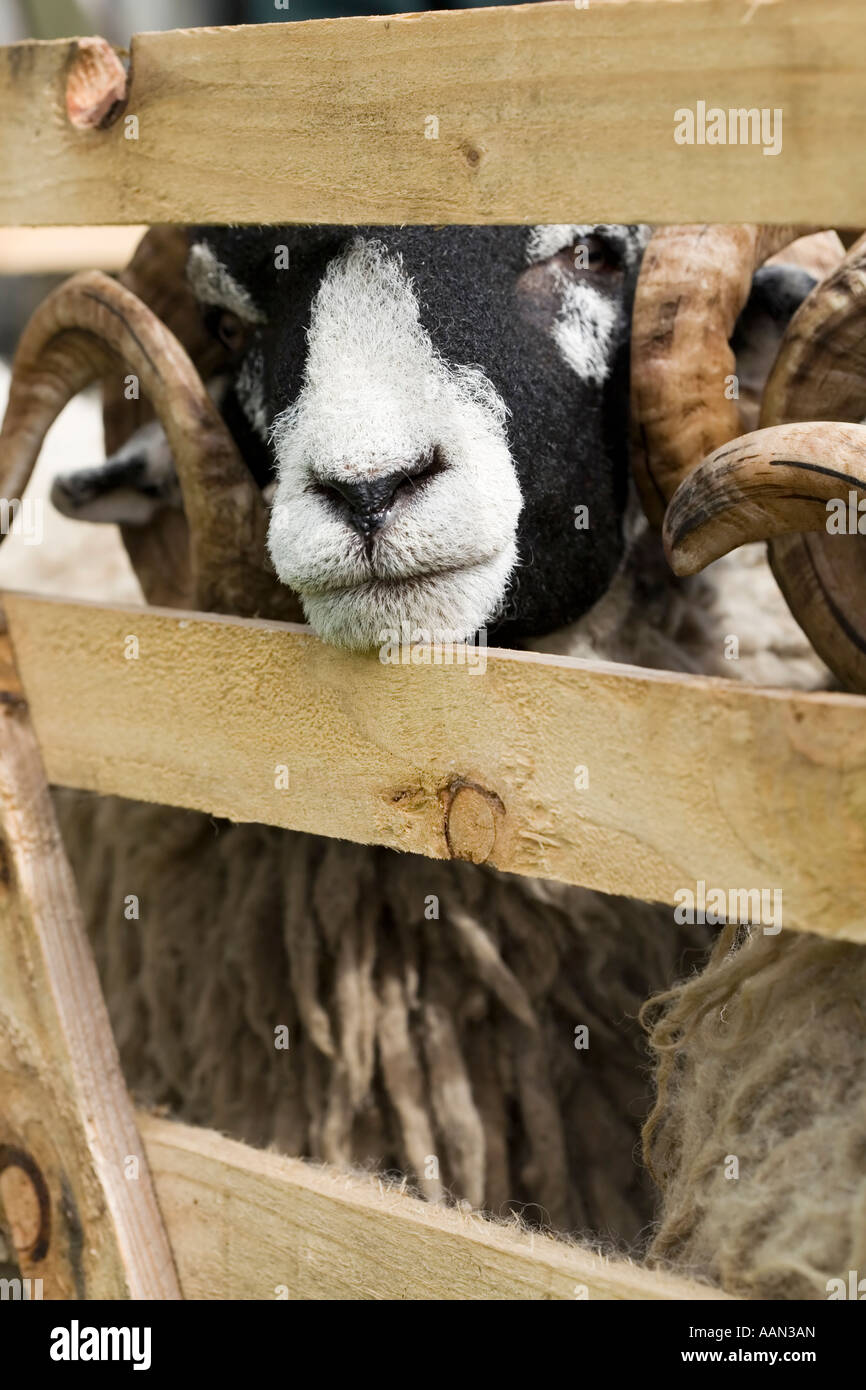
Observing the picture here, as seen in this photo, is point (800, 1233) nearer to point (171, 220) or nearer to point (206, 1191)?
point (206, 1191)

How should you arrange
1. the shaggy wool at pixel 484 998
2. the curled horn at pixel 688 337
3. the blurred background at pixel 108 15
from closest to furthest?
the curled horn at pixel 688 337 < the shaggy wool at pixel 484 998 < the blurred background at pixel 108 15

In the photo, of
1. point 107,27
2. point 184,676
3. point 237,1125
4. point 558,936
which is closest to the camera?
point 184,676

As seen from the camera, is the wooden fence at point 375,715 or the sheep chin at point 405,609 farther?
the sheep chin at point 405,609

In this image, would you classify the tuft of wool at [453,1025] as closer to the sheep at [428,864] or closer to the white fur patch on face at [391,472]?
the sheep at [428,864]

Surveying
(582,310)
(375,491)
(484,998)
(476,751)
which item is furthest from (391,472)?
(484,998)

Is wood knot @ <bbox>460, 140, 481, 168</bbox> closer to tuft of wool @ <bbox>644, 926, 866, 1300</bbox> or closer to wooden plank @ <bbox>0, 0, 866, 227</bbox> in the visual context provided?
wooden plank @ <bbox>0, 0, 866, 227</bbox>

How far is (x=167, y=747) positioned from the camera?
4.55 ft

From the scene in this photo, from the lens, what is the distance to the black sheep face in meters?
1.22

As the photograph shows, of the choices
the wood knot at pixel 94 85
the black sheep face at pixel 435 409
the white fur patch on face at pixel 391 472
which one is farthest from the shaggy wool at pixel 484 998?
the wood knot at pixel 94 85

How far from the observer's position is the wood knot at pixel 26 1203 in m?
1.48

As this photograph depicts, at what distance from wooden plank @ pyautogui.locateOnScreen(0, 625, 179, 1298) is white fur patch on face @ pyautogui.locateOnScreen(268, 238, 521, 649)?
0.46m

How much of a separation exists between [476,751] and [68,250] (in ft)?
10.9

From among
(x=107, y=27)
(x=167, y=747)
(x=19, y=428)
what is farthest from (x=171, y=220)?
(x=107, y=27)
